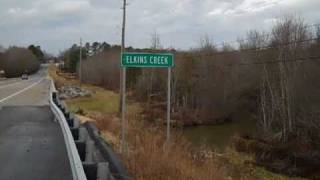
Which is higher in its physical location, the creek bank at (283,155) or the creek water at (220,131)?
the creek bank at (283,155)

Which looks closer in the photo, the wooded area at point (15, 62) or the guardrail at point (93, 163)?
the guardrail at point (93, 163)

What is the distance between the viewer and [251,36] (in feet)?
201

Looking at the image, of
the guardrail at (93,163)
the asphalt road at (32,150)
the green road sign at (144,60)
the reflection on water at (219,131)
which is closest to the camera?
the guardrail at (93,163)

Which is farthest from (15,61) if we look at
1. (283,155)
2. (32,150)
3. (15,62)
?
(32,150)

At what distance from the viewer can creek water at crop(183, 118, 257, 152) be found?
46.3 m

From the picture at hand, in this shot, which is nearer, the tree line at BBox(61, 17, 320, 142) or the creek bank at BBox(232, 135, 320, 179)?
the creek bank at BBox(232, 135, 320, 179)

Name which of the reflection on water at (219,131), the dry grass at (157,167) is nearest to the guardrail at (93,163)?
the dry grass at (157,167)

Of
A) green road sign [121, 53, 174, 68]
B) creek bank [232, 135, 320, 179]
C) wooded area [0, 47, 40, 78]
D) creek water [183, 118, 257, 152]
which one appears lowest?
creek water [183, 118, 257, 152]

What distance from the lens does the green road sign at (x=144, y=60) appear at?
12336 mm

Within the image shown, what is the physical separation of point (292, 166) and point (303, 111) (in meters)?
11.5

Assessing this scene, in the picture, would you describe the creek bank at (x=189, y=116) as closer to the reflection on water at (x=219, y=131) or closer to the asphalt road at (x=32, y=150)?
the reflection on water at (x=219, y=131)

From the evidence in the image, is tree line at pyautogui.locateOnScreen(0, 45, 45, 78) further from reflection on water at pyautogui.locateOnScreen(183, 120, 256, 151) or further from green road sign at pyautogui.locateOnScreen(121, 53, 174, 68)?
green road sign at pyautogui.locateOnScreen(121, 53, 174, 68)

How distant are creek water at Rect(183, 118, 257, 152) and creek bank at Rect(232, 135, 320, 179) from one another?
5.73 ft

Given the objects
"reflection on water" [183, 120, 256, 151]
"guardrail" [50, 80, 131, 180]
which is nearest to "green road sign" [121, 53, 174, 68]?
"guardrail" [50, 80, 131, 180]
